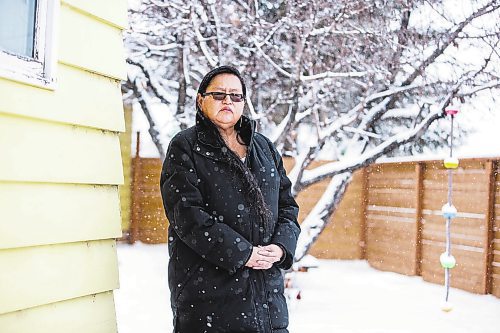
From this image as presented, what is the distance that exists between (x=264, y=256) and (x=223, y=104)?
1.65 ft

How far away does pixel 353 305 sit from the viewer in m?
5.66

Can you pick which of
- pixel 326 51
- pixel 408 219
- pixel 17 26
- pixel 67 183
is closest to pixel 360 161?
pixel 326 51

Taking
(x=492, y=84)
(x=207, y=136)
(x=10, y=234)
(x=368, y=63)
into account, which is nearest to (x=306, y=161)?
(x=368, y=63)

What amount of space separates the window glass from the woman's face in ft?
1.86

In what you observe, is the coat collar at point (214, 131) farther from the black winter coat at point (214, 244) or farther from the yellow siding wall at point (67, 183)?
the yellow siding wall at point (67, 183)

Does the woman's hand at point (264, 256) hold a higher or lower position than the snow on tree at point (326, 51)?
lower

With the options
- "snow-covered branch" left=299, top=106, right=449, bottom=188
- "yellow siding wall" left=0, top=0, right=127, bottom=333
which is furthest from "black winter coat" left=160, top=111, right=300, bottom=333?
"snow-covered branch" left=299, top=106, right=449, bottom=188

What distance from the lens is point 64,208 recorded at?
6.10ft

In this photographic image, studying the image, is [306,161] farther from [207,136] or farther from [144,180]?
[144,180]

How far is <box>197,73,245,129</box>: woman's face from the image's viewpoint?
2.06 metres

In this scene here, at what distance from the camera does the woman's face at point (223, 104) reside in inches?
81.0

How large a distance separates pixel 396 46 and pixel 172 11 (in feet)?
6.50

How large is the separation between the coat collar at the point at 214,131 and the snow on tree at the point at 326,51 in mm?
3084

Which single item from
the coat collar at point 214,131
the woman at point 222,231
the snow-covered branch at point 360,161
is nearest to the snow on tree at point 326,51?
the snow-covered branch at point 360,161
